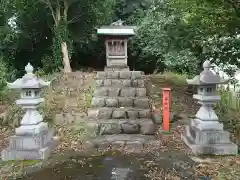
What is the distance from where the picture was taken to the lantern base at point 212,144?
5406 millimetres

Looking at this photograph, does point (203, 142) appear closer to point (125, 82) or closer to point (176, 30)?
point (176, 30)

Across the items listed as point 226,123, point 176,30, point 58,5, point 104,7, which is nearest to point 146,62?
point 104,7

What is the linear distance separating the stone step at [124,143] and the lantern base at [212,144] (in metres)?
0.85

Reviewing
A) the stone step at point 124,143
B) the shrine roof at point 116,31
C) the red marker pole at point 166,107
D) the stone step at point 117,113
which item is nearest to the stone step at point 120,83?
the stone step at point 117,113

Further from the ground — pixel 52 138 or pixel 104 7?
pixel 104 7

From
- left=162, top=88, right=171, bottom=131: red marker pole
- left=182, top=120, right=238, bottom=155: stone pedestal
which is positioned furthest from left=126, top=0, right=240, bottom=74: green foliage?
left=182, top=120, right=238, bottom=155: stone pedestal

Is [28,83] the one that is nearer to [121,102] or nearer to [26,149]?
[26,149]

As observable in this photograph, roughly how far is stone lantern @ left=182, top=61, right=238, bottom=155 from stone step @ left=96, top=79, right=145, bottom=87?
11.6 ft

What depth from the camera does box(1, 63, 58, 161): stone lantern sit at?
529 centimetres

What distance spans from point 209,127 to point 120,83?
407 centimetres

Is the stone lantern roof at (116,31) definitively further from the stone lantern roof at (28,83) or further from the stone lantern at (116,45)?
the stone lantern roof at (28,83)

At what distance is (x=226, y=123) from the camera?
23.2 feet

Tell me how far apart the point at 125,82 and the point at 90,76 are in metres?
1.77

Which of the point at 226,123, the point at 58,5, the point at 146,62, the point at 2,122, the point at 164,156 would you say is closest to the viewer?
the point at 164,156
